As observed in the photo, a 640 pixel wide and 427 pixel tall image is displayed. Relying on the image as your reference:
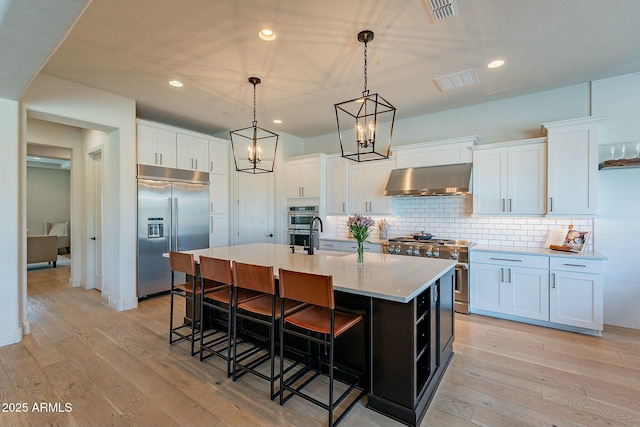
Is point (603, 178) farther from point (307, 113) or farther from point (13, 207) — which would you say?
point (13, 207)

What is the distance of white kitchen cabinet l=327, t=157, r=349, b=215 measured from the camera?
5.41 meters

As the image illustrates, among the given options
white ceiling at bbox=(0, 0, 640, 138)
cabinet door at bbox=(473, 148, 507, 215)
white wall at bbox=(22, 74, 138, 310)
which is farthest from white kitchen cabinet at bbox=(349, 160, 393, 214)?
white wall at bbox=(22, 74, 138, 310)

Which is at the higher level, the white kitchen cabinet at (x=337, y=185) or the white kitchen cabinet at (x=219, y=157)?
the white kitchen cabinet at (x=219, y=157)

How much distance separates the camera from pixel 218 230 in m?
5.44

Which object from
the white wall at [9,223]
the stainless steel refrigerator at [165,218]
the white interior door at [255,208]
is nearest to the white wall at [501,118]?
the white interior door at [255,208]

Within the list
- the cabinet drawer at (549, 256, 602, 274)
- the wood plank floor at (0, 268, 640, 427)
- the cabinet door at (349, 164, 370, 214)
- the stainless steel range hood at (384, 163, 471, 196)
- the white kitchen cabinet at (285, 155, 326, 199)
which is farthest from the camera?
the white kitchen cabinet at (285, 155, 326, 199)

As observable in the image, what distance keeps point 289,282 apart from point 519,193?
11.4ft

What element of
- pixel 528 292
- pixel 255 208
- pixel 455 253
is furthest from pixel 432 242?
pixel 255 208

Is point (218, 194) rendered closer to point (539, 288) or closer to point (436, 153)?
point (436, 153)

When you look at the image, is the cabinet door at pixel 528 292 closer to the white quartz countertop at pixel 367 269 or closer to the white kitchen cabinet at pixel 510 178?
the white kitchen cabinet at pixel 510 178

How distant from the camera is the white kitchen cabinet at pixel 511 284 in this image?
3.51 metres

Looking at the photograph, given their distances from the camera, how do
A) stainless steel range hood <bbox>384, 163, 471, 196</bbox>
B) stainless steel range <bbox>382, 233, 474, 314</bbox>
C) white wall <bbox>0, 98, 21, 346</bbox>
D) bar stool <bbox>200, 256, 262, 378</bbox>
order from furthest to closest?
stainless steel range hood <bbox>384, 163, 471, 196</bbox>
stainless steel range <bbox>382, 233, 474, 314</bbox>
white wall <bbox>0, 98, 21, 346</bbox>
bar stool <bbox>200, 256, 262, 378</bbox>

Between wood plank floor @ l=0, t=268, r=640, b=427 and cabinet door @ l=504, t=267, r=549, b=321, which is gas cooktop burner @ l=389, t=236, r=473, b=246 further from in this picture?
wood plank floor @ l=0, t=268, r=640, b=427

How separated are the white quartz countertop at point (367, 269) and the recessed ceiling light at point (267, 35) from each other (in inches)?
81.3
